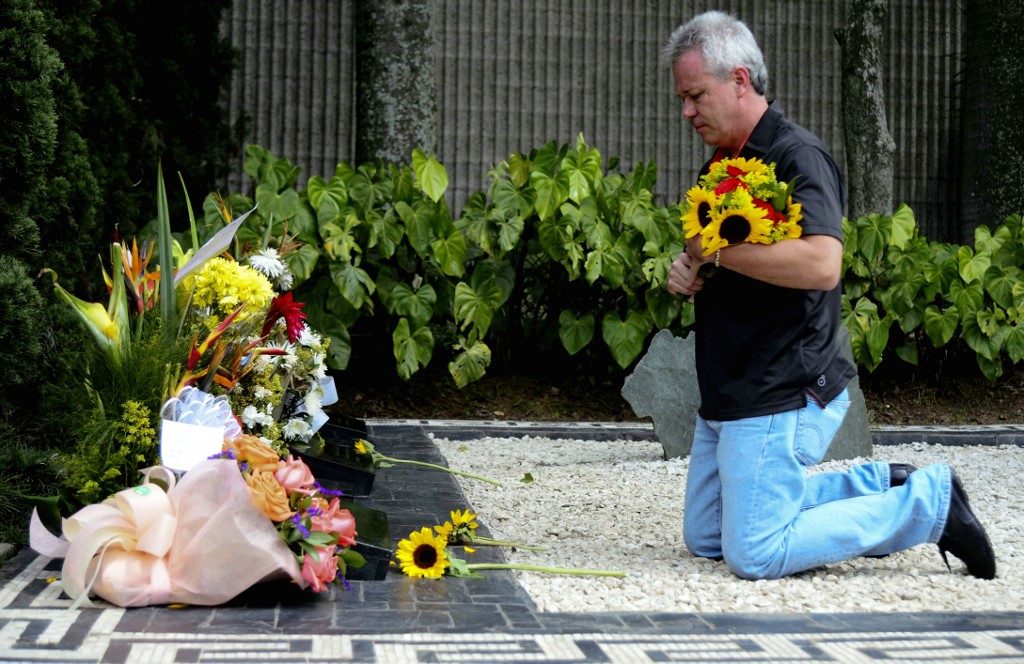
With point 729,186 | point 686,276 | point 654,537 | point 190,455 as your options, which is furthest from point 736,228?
point 190,455

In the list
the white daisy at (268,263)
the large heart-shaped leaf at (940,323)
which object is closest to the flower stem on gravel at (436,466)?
the white daisy at (268,263)

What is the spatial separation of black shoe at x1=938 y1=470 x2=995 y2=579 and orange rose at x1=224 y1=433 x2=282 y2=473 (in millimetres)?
1995

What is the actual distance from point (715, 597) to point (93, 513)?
5.54 feet

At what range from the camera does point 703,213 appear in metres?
3.40

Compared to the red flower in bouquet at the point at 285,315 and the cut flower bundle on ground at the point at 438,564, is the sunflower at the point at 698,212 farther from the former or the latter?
the red flower in bouquet at the point at 285,315

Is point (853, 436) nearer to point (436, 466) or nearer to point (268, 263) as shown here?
point (436, 466)

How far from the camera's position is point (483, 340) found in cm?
730

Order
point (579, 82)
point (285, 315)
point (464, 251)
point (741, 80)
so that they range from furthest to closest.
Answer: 1. point (579, 82)
2. point (464, 251)
3. point (285, 315)
4. point (741, 80)

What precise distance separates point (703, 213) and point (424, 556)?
128cm

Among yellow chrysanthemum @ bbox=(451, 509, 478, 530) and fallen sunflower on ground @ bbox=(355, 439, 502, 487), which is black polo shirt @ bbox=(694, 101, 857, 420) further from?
fallen sunflower on ground @ bbox=(355, 439, 502, 487)

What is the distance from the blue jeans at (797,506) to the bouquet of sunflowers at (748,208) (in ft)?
1.77

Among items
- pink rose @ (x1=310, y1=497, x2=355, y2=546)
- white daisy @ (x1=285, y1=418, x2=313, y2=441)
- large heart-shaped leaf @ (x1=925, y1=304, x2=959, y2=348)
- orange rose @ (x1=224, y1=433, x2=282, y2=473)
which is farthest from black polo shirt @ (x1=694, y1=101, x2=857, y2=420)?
large heart-shaped leaf @ (x1=925, y1=304, x2=959, y2=348)

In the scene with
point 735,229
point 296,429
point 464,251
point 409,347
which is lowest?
point 296,429

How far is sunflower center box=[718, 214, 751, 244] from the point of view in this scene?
3.26 meters
